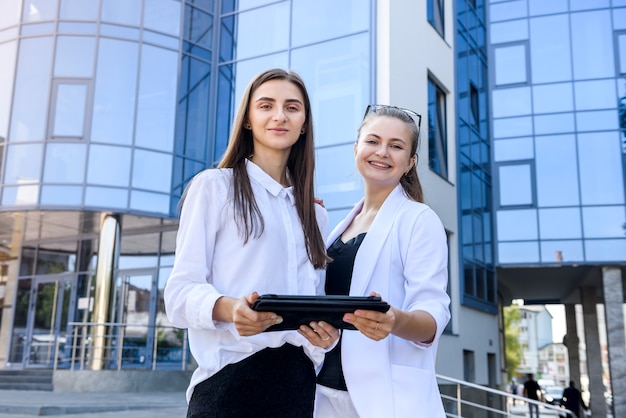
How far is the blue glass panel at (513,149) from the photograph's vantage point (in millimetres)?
19500

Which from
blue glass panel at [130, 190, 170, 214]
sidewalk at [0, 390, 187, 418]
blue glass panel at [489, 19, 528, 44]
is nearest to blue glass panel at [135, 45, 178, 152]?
blue glass panel at [130, 190, 170, 214]

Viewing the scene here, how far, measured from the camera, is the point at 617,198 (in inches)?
717

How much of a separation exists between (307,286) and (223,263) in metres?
0.25

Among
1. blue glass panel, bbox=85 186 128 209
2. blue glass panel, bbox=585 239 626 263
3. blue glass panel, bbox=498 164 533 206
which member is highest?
blue glass panel, bbox=498 164 533 206

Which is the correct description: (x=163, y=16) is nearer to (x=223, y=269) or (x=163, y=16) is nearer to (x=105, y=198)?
(x=105, y=198)

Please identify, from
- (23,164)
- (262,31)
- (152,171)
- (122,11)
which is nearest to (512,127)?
(262,31)

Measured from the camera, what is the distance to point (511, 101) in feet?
65.0

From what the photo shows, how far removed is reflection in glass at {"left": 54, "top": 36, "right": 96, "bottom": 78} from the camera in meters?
14.7

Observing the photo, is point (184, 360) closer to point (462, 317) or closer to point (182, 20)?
point (462, 317)

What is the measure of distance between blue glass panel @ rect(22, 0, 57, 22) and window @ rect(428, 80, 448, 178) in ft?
28.4

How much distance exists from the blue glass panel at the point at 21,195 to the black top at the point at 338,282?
13.1m

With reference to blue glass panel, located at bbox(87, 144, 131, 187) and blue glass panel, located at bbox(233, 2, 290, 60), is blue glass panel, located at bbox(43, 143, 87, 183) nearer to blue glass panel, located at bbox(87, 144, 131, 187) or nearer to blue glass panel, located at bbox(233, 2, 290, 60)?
blue glass panel, located at bbox(87, 144, 131, 187)

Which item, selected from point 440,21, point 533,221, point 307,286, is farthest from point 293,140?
point 533,221

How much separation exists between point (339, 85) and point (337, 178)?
6.42 ft
